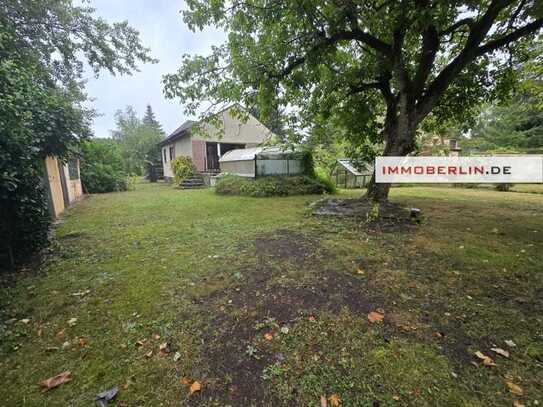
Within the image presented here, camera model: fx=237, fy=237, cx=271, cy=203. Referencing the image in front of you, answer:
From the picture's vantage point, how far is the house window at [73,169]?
9.12 metres

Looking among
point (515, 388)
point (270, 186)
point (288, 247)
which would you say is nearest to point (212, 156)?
point (270, 186)

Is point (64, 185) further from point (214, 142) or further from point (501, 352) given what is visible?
point (501, 352)

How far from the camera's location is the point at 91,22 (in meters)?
8.82

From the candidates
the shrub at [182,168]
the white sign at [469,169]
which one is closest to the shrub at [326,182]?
the white sign at [469,169]

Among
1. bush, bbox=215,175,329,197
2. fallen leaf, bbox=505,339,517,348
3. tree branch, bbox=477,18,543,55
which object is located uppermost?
tree branch, bbox=477,18,543,55

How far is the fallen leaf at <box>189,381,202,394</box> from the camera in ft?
4.87

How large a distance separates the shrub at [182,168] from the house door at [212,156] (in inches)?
52.2

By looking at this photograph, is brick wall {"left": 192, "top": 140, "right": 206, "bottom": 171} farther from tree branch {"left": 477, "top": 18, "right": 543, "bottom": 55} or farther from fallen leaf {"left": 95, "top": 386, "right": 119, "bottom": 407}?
fallen leaf {"left": 95, "top": 386, "right": 119, "bottom": 407}

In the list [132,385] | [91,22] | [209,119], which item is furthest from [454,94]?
[91,22]

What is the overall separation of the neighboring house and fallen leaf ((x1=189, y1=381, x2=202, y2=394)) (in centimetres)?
546

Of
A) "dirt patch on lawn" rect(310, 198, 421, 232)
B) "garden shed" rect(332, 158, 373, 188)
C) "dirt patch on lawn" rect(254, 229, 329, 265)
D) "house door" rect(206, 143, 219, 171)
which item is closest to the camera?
"dirt patch on lawn" rect(254, 229, 329, 265)

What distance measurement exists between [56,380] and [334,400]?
1.81 m

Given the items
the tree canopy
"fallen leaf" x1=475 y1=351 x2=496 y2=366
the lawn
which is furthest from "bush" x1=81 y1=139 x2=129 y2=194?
"fallen leaf" x1=475 y1=351 x2=496 y2=366

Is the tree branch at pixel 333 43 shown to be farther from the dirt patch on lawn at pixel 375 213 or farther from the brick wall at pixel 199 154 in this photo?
the brick wall at pixel 199 154
